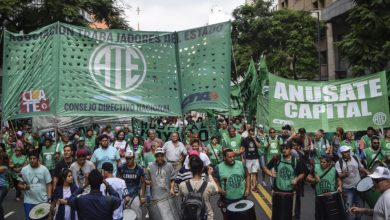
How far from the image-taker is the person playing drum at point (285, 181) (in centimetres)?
837

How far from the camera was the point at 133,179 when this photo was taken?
26.6 ft

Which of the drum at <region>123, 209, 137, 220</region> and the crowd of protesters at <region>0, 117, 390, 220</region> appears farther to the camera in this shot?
the drum at <region>123, 209, 137, 220</region>

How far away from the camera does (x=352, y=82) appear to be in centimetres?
1262

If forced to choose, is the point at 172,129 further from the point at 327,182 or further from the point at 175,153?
the point at 327,182

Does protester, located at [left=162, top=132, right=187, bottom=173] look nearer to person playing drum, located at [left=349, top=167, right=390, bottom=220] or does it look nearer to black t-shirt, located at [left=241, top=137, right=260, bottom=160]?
black t-shirt, located at [left=241, top=137, right=260, bottom=160]

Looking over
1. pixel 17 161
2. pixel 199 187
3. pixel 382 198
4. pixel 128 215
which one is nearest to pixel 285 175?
pixel 199 187

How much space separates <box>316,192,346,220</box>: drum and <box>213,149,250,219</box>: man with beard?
1.33m

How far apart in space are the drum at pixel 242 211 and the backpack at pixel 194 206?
63 centimetres

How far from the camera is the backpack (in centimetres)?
626

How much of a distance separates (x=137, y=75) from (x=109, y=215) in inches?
165

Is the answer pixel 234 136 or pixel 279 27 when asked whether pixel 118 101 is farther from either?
pixel 279 27

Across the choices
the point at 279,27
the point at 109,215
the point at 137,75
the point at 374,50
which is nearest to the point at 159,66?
the point at 137,75

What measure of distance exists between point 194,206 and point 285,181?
8.54 ft

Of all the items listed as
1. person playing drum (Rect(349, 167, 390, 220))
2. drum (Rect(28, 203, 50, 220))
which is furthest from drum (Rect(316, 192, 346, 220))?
drum (Rect(28, 203, 50, 220))
